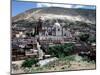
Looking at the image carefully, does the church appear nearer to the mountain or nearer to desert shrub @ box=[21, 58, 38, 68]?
the mountain

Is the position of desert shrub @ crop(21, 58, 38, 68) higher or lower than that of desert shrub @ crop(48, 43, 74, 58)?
lower

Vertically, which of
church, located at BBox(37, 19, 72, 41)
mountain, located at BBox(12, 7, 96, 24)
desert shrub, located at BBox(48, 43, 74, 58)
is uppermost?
mountain, located at BBox(12, 7, 96, 24)

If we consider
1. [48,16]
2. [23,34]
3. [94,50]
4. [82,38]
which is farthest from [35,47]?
[94,50]

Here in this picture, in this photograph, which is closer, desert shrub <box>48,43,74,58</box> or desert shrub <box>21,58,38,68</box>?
desert shrub <box>21,58,38,68</box>

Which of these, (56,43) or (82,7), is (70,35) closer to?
(56,43)

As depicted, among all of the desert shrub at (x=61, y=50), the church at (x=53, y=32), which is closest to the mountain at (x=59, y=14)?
the church at (x=53, y=32)

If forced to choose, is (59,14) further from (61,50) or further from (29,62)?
(29,62)

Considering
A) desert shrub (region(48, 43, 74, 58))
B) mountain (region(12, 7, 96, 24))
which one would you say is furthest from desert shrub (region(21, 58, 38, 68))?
mountain (region(12, 7, 96, 24))
